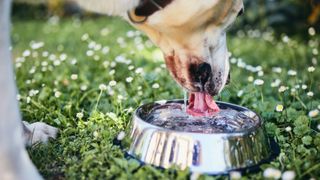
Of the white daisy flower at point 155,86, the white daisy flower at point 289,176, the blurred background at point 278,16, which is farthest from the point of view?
the blurred background at point 278,16

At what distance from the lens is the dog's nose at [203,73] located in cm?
216

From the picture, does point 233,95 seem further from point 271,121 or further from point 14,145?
point 14,145

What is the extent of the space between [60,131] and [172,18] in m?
0.78

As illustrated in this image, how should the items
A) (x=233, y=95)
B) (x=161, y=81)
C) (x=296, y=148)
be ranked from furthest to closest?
(x=161, y=81)
(x=233, y=95)
(x=296, y=148)

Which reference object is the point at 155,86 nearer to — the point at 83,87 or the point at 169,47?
the point at 83,87

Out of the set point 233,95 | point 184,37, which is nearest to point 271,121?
point 233,95

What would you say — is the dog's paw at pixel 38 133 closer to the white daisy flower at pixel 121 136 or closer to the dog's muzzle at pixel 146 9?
the white daisy flower at pixel 121 136

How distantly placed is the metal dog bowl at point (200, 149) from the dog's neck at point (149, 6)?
0.43 metres

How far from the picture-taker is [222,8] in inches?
81.0

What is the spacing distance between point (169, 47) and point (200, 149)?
439mm

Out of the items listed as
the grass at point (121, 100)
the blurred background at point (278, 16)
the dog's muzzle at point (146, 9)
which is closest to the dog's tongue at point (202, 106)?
the grass at point (121, 100)

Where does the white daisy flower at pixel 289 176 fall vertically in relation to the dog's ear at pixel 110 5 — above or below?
below

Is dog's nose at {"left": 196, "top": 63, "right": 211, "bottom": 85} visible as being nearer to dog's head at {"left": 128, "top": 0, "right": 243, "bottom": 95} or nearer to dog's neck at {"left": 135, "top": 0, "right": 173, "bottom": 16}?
dog's head at {"left": 128, "top": 0, "right": 243, "bottom": 95}

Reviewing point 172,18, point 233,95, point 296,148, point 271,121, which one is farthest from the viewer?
point 233,95
